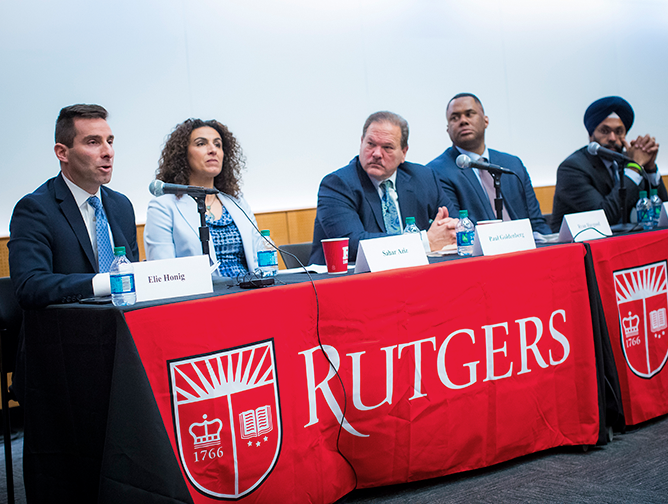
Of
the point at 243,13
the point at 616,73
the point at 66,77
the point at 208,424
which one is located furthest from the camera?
the point at 616,73

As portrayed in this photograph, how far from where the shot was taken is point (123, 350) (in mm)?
1163

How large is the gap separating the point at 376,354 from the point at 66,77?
3.05m

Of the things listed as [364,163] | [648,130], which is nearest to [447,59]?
[648,130]

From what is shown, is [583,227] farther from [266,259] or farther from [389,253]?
[266,259]

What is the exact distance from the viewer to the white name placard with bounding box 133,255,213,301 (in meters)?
1.29

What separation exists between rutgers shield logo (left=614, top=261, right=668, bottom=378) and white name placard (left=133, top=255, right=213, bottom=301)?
54.7 inches

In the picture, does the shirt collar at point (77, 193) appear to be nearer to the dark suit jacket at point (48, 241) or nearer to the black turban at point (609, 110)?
the dark suit jacket at point (48, 241)

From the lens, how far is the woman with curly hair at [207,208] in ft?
7.31

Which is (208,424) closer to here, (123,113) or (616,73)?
(123,113)

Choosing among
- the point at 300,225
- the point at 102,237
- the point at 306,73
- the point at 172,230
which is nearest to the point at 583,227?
the point at 172,230

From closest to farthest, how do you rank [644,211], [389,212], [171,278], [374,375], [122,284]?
[122,284] → [171,278] → [374,375] → [389,212] → [644,211]

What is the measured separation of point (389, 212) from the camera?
2504 mm

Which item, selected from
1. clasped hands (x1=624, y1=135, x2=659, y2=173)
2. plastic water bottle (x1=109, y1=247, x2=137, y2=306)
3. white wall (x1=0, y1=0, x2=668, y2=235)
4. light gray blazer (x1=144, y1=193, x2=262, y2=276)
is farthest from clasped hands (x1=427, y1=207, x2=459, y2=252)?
white wall (x1=0, y1=0, x2=668, y2=235)

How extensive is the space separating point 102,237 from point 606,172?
8.33 ft
